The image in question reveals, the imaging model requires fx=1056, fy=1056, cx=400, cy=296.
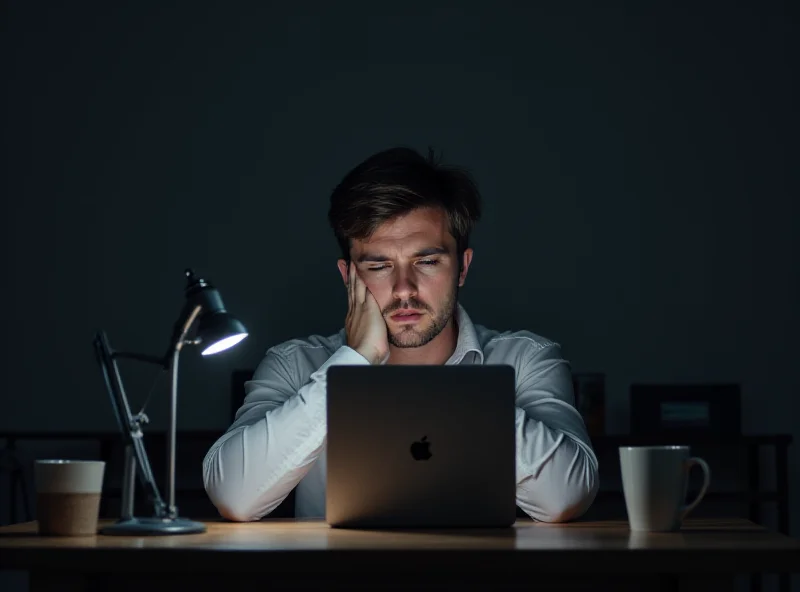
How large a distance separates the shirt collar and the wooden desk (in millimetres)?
1099

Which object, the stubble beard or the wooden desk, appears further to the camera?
the stubble beard

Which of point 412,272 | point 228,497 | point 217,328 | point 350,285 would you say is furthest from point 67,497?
point 412,272

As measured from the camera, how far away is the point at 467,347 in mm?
2514

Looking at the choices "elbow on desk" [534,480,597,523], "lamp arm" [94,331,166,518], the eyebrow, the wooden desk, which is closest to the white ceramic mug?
the wooden desk

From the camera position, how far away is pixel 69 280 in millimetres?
4254

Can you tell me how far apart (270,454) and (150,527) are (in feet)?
1.58

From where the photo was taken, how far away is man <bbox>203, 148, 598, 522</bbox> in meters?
1.92

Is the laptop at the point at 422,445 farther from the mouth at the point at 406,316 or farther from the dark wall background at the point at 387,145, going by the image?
the dark wall background at the point at 387,145

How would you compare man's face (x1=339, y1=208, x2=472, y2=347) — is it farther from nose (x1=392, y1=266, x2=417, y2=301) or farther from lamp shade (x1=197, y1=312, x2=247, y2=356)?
lamp shade (x1=197, y1=312, x2=247, y2=356)

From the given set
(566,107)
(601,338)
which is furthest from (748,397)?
(566,107)

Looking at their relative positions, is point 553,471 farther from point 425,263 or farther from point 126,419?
point 126,419

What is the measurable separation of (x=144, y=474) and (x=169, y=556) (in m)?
0.29

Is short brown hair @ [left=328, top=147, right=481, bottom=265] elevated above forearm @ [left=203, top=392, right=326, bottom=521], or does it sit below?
above

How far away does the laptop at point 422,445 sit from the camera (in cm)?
151
